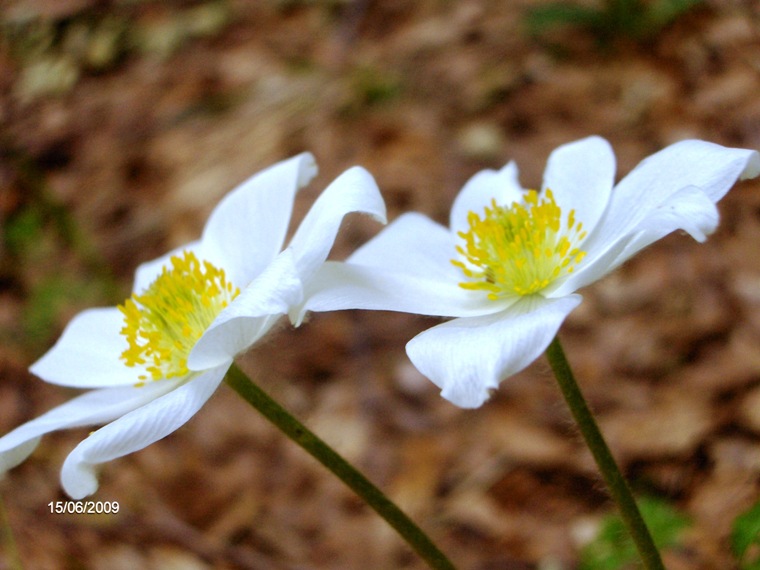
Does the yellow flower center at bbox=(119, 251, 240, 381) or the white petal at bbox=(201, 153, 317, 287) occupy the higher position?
the white petal at bbox=(201, 153, 317, 287)

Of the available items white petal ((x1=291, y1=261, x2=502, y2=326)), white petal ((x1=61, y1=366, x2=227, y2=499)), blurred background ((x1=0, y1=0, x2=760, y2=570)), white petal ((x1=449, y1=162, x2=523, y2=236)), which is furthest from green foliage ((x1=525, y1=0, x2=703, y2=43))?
white petal ((x1=61, y1=366, x2=227, y2=499))

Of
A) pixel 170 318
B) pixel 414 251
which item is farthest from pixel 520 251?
pixel 170 318

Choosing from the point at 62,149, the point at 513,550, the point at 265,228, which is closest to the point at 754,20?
the point at 265,228

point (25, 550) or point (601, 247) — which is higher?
point (601, 247)

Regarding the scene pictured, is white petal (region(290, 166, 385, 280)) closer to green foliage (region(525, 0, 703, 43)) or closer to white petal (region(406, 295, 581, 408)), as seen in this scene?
white petal (region(406, 295, 581, 408))

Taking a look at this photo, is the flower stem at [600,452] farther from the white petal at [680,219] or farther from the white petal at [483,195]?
the white petal at [483,195]

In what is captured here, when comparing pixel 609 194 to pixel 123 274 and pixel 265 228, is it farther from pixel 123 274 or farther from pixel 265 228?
pixel 123 274

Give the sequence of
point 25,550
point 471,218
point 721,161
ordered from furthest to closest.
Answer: point 25,550
point 471,218
point 721,161
